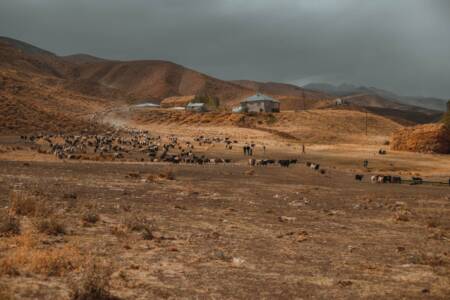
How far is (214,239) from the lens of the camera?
13453mm

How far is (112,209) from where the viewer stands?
55.8 ft

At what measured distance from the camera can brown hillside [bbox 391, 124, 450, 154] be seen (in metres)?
57.6

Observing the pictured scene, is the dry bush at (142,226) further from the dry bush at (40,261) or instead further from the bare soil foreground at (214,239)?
the dry bush at (40,261)

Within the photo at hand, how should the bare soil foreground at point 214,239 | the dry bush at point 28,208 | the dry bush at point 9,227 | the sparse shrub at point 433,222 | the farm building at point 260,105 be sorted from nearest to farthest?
the bare soil foreground at point 214,239 → the dry bush at point 9,227 → the dry bush at point 28,208 → the sparse shrub at point 433,222 → the farm building at point 260,105

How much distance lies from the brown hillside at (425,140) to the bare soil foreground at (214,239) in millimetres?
33538

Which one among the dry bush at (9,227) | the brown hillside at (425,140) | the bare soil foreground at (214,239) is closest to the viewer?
the bare soil foreground at (214,239)

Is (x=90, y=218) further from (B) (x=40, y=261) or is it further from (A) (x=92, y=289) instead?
(A) (x=92, y=289)

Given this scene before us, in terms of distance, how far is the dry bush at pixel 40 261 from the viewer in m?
9.44

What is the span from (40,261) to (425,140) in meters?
55.6

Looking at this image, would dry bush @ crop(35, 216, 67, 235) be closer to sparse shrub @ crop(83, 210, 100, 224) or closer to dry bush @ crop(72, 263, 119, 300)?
sparse shrub @ crop(83, 210, 100, 224)

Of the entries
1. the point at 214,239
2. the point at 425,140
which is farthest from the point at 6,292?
the point at 425,140

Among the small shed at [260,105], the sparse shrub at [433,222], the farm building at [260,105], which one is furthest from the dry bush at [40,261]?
the farm building at [260,105]

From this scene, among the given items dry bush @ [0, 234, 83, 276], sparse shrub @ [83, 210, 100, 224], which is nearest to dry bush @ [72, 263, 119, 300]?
dry bush @ [0, 234, 83, 276]

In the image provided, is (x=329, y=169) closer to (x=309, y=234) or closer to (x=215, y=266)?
(x=309, y=234)
